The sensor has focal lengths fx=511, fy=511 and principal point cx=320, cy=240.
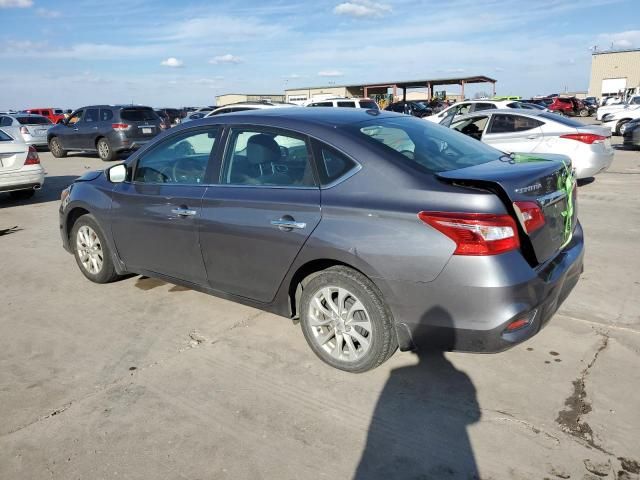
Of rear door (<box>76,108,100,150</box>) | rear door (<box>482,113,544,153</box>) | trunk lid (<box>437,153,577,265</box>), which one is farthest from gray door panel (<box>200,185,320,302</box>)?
rear door (<box>76,108,100,150</box>)

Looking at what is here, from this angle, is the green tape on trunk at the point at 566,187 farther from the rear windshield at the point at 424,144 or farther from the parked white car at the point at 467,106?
the parked white car at the point at 467,106

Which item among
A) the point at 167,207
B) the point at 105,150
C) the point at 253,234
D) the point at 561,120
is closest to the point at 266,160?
the point at 253,234

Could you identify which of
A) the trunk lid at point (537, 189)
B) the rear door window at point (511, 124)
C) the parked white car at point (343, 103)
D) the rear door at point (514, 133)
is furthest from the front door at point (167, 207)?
the parked white car at point (343, 103)

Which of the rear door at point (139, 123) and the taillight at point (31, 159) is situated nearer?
the taillight at point (31, 159)

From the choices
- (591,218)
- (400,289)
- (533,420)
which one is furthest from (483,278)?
(591,218)

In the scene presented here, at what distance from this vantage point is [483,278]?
2.66 meters

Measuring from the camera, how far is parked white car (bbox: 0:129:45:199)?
9.02 m

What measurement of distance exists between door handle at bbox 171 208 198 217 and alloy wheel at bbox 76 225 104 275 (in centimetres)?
132

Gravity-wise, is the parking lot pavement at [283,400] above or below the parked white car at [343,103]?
below

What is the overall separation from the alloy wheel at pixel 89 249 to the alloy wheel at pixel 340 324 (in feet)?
8.41

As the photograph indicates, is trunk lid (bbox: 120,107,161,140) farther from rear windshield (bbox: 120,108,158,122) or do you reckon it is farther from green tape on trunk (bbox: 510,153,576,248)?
green tape on trunk (bbox: 510,153,576,248)

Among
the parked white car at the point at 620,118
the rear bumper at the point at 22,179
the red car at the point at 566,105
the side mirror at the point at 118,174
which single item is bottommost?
the red car at the point at 566,105

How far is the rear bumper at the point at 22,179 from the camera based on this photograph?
29.6ft

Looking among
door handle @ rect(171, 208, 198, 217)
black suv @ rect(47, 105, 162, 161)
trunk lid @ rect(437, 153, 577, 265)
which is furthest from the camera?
black suv @ rect(47, 105, 162, 161)
